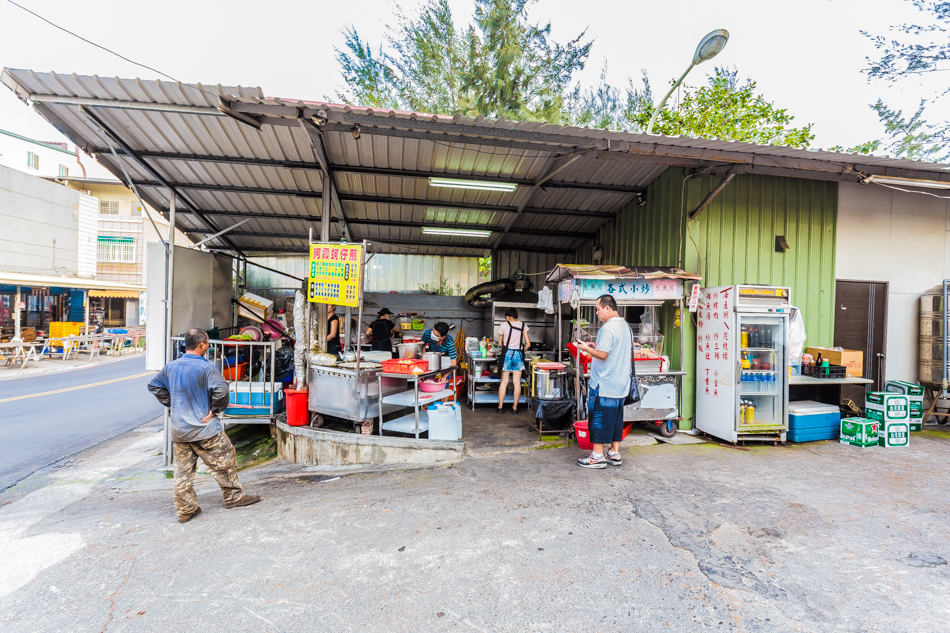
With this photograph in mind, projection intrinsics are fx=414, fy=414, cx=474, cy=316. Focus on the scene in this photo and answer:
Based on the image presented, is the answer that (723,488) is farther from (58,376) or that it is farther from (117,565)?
(58,376)

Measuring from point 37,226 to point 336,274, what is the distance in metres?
24.9

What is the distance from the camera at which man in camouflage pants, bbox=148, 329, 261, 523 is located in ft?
13.3

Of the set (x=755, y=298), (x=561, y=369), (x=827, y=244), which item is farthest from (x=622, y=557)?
(x=827, y=244)

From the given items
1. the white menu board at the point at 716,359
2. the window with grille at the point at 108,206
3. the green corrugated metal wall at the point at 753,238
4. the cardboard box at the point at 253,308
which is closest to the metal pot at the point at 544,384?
the green corrugated metal wall at the point at 753,238

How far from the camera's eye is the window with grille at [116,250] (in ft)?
85.1

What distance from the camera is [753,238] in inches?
273

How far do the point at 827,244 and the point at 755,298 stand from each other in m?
2.54

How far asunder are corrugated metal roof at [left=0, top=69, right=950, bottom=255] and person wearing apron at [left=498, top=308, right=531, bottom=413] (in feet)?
8.25

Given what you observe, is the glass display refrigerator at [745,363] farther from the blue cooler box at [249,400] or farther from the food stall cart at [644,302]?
the blue cooler box at [249,400]

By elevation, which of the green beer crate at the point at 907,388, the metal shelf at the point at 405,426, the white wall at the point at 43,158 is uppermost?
the white wall at the point at 43,158

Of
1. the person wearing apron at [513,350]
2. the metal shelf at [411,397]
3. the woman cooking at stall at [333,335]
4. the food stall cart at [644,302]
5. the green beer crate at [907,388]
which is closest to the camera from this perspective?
the metal shelf at [411,397]

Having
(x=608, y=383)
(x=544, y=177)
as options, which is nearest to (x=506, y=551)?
(x=608, y=383)

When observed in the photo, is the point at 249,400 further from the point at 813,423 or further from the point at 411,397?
the point at 813,423

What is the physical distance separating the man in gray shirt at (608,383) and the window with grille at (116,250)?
1240 inches
